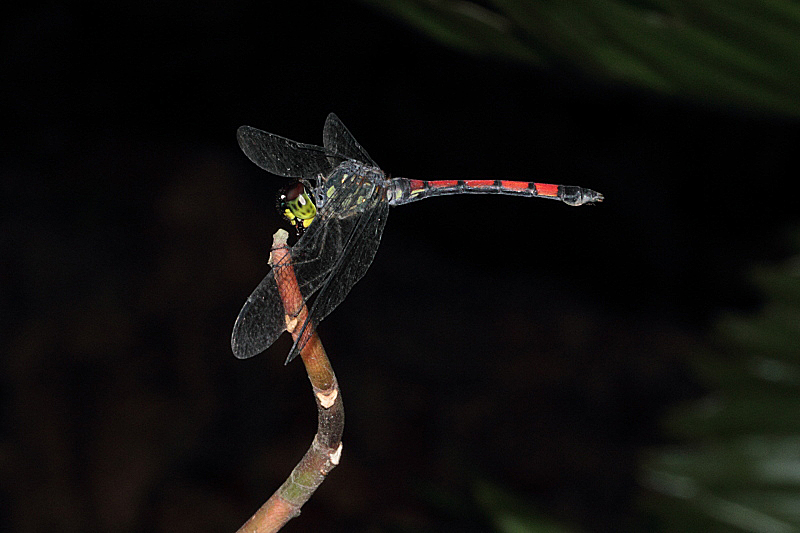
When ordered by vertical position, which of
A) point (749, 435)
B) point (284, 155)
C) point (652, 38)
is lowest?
point (284, 155)

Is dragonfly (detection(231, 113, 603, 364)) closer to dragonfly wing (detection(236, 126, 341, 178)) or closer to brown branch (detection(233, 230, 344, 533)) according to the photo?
dragonfly wing (detection(236, 126, 341, 178))

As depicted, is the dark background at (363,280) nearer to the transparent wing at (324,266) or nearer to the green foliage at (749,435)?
the green foliage at (749,435)

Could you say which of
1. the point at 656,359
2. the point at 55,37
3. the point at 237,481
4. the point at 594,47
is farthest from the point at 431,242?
the point at 594,47

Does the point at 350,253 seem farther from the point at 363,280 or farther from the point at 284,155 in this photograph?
the point at 363,280

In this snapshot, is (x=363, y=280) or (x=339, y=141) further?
(x=363, y=280)

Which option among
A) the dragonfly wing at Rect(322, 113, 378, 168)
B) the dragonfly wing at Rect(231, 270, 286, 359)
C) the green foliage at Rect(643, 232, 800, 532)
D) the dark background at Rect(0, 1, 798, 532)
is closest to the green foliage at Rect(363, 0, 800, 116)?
the dragonfly wing at Rect(322, 113, 378, 168)

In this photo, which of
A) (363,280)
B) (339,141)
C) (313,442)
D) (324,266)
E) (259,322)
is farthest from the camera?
(363,280)

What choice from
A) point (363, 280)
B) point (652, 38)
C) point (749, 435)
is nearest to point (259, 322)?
point (652, 38)

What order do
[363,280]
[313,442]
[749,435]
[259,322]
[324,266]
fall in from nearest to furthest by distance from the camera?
[313,442] < [259,322] < [324,266] < [749,435] < [363,280]
